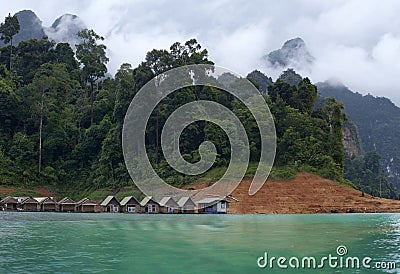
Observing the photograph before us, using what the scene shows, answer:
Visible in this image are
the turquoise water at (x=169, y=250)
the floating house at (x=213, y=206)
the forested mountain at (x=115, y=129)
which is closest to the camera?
the turquoise water at (x=169, y=250)

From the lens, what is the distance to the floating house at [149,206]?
43.2m

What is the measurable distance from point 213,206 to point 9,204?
64.1ft

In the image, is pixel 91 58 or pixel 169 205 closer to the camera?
pixel 169 205

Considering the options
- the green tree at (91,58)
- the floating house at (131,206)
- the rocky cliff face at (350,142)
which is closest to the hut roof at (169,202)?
the floating house at (131,206)

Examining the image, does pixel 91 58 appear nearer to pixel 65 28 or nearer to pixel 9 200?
pixel 9 200

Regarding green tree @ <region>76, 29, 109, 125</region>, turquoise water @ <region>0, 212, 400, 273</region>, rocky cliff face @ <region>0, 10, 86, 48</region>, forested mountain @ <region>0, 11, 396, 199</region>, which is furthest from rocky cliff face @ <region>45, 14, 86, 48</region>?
turquoise water @ <region>0, 212, 400, 273</region>

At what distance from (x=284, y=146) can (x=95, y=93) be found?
28.8 m

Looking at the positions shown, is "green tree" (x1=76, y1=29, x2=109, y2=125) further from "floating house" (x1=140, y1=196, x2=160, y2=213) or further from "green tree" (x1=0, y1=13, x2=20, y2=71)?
"floating house" (x1=140, y1=196, x2=160, y2=213)

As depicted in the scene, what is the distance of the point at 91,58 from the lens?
219 feet

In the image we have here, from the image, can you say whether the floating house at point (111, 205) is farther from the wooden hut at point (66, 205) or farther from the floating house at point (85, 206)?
the wooden hut at point (66, 205)

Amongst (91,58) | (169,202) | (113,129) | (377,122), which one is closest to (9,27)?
(91,58)

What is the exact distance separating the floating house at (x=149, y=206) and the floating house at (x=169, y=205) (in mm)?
1023

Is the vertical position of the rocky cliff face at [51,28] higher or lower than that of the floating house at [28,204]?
higher

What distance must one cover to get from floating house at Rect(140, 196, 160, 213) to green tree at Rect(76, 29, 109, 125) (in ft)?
78.9
